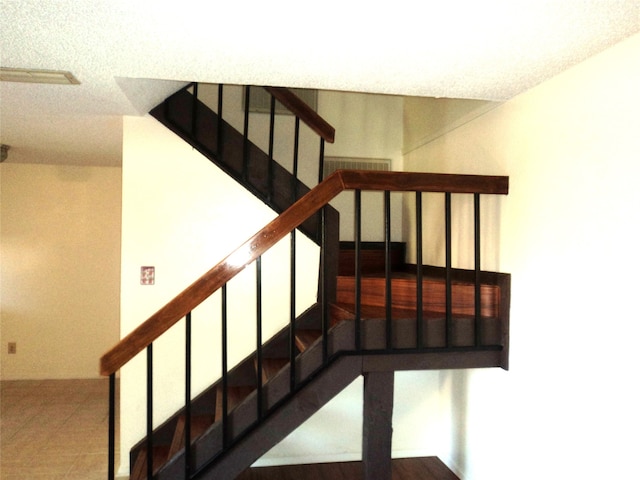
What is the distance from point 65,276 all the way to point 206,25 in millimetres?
3921

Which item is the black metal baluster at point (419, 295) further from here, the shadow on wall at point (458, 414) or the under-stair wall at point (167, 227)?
the under-stair wall at point (167, 227)

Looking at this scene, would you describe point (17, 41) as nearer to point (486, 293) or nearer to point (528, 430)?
point (486, 293)

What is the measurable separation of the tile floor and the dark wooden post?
1725 millimetres

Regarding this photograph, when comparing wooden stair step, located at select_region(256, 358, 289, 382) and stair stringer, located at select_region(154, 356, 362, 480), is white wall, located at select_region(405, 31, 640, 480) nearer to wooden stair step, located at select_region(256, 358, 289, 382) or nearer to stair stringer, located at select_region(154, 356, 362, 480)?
stair stringer, located at select_region(154, 356, 362, 480)

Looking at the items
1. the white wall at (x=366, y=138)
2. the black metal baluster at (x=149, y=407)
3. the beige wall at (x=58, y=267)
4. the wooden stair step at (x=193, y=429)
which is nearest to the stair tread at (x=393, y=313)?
the black metal baluster at (x=149, y=407)

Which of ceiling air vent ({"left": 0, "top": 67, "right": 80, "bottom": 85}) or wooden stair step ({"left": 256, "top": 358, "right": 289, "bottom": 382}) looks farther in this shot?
wooden stair step ({"left": 256, "top": 358, "right": 289, "bottom": 382})

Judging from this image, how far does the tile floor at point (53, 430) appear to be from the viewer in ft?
9.16

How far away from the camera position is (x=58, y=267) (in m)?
4.58

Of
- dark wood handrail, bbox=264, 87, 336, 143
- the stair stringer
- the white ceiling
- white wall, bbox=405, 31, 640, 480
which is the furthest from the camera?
dark wood handrail, bbox=264, 87, 336, 143

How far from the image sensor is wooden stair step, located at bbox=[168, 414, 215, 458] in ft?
7.46

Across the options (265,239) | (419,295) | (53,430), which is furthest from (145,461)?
(419,295)

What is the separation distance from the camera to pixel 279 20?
152cm

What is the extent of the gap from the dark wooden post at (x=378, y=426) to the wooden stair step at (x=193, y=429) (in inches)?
34.1

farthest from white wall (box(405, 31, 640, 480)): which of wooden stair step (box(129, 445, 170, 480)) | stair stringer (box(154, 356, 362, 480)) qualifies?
wooden stair step (box(129, 445, 170, 480))
